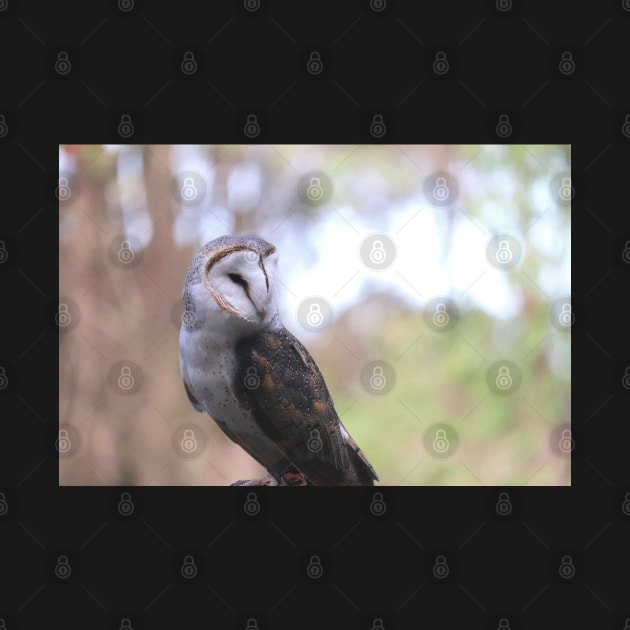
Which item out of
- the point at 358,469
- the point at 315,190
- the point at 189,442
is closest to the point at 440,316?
the point at 315,190

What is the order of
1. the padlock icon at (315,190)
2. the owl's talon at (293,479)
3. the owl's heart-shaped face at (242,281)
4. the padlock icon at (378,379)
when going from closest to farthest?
the owl's heart-shaped face at (242,281)
the owl's talon at (293,479)
the padlock icon at (378,379)
the padlock icon at (315,190)

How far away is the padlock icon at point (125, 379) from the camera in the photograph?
4.82m

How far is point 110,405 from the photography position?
5121 millimetres

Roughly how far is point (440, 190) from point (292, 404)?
3106 mm

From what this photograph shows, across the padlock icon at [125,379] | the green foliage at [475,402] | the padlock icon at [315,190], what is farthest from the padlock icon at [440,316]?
the padlock icon at [125,379]

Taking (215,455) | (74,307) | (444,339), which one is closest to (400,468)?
(444,339)

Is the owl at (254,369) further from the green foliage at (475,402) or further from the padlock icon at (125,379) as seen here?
the green foliage at (475,402)

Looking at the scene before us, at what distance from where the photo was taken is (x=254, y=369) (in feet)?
8.27

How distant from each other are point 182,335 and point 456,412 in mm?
3363

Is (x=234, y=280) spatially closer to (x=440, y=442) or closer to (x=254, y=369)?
(x=254, y=369)

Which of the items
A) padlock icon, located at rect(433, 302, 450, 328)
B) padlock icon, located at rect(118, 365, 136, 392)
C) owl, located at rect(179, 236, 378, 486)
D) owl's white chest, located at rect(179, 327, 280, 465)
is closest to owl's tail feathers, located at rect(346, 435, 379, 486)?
owl, located at rect(179, 236, 378, 486)

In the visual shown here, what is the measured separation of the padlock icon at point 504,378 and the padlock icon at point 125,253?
2616mm

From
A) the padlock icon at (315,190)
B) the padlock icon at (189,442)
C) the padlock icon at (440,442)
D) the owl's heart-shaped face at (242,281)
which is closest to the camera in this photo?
the owl's heart-shaped face at (242,281)

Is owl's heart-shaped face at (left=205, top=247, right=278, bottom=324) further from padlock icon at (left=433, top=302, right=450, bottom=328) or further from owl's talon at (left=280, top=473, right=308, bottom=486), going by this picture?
padlock icon at (left=433, top=302, right=450, bottom=328)
